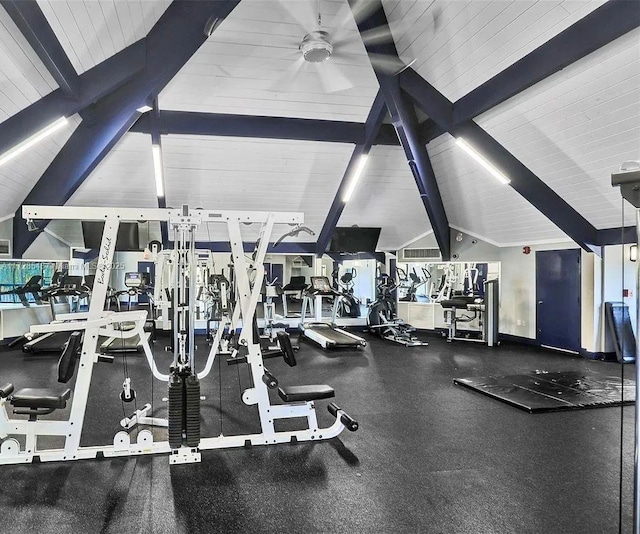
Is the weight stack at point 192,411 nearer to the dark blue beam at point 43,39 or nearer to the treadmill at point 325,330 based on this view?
the dark blue beam at point 43,39

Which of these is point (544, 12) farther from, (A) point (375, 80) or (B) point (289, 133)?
(B) point (289, 133)

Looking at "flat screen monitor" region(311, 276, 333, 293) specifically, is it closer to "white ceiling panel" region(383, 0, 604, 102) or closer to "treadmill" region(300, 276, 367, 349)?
"treadmill" region(300, 276, 367, 349)

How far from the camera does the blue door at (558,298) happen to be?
7039mm

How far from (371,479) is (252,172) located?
5440 mm

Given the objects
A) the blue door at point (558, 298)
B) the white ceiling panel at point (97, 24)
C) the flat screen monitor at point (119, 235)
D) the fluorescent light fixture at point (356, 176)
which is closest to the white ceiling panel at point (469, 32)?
the fluorescent light fixture at point (356, 176)

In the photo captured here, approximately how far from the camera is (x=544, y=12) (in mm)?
3785

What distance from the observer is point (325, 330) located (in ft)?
28.7

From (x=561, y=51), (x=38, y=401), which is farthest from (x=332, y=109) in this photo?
(x=38, y=401)

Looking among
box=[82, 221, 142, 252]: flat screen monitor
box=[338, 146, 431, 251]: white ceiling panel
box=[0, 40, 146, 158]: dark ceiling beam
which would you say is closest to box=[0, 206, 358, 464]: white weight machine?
box=[0, 40, 146, 158]: dark ceiling beam

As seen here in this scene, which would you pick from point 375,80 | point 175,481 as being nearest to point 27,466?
point 175,481

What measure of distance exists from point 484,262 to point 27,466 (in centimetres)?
779

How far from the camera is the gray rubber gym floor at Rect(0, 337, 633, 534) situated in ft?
7.82

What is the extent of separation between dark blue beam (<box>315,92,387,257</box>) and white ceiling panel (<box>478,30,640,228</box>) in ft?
4.76

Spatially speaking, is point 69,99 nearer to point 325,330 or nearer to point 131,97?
point 131,97
